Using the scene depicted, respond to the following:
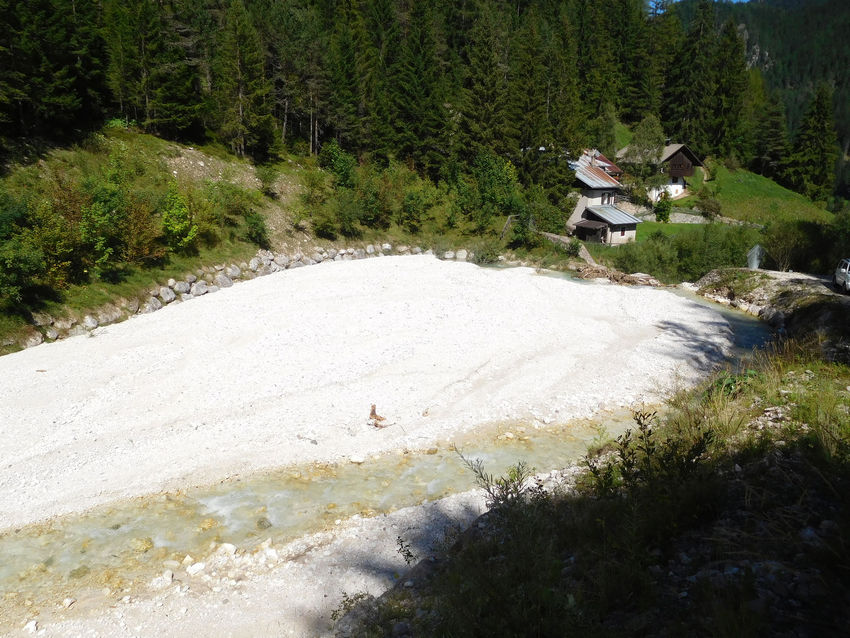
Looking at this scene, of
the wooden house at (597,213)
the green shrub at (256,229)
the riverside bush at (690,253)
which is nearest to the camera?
the green shrub at (256,229)

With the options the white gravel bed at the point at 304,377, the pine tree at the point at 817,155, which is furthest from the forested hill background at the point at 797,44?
the white gravel bed at the point at 304,377

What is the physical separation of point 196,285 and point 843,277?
94.8 feet

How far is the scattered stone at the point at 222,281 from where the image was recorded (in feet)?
76.5

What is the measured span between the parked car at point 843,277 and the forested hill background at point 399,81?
2294 cm

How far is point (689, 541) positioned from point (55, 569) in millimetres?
9301

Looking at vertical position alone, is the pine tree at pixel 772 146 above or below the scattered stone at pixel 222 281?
above

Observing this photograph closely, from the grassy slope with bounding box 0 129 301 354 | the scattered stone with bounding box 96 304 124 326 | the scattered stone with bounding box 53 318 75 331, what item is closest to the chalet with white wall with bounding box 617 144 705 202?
the grassy slope with bounding box 0 129 301 354

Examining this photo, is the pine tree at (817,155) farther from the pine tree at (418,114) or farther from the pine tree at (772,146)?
the pine tree at (418,114)

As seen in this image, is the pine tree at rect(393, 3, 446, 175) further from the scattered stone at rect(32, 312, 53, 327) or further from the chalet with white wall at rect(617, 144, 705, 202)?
the scattered stone at rect(32, 312, 53, 327)

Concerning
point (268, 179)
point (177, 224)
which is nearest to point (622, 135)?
point (268, 179)

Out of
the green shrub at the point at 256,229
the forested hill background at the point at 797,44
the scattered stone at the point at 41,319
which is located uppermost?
the forested hill background at the point at 797,44

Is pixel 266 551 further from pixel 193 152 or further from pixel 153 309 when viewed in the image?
pixel 193 152

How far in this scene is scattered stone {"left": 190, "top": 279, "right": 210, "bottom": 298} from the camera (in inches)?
866

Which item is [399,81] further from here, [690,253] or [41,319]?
[41,319]
